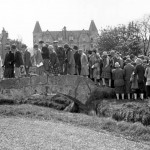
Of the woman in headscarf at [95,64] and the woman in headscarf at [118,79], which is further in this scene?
the woman in headscarf at [95,64]

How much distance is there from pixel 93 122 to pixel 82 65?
10.7ft

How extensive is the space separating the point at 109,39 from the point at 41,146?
36.3 m

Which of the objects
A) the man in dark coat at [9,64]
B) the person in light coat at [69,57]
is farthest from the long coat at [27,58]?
the person in light coat at [69,57]

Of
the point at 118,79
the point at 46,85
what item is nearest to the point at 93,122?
the point at 118,79

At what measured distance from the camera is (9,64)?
1650 cm

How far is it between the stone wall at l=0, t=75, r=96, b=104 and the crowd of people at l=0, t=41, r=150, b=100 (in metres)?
0.50

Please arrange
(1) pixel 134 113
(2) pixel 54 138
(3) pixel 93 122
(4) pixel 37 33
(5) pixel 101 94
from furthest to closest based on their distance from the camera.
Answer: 1. (4) pixel 37 33
2. (5) pixel 101 94
3. (3) pixel 93 122
4. (1) pixel 134 113
5. (2) pixel 54 138

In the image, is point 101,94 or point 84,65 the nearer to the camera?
point 84,65

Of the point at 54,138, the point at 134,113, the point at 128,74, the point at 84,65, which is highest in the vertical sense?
the point at 84,65

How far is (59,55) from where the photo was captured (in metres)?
16.8

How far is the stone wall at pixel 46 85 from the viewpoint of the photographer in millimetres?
16297

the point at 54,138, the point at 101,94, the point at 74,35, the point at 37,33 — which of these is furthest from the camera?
the point at 37,33

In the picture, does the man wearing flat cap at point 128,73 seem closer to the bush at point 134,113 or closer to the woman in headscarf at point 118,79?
the woman in headscarf at point 118,79

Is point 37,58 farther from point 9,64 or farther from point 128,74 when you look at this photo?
point 128,74
